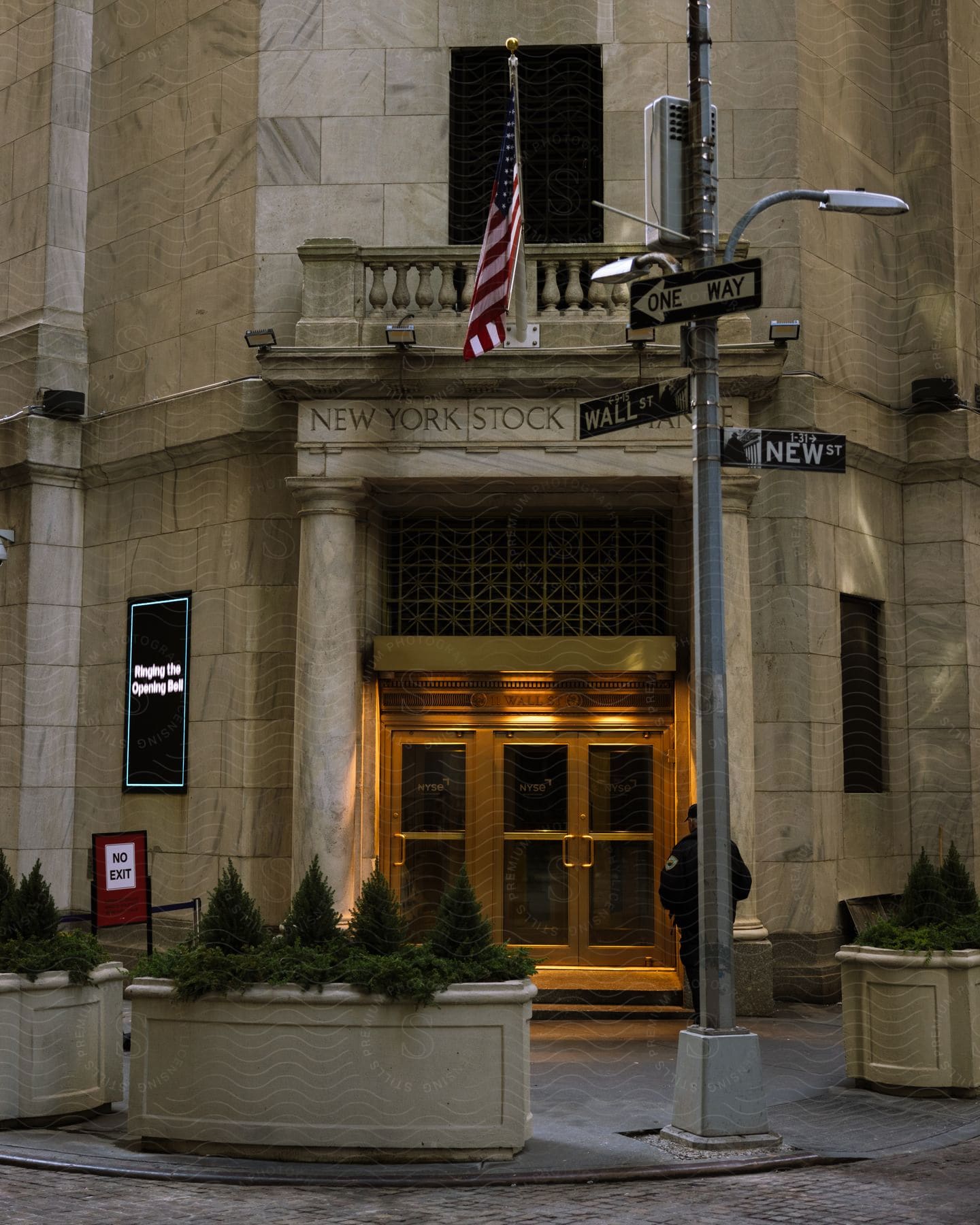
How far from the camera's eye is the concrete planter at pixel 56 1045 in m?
9.15

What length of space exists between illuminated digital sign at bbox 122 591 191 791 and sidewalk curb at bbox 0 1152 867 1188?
23.0ft

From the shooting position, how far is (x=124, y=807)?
15469 mm

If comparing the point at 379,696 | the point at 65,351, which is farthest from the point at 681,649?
the point at 65,351

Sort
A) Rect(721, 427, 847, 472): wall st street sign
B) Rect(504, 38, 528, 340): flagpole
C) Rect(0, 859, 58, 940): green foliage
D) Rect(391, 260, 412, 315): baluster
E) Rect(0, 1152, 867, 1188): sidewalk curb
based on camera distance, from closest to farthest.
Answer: Rect(0, 1152, 867, 1188): sidewalk curb
Rect(721, 427, 847, 472): wall st street sign
Rect(0, 859, 58, 940): green foliage
Rect(504, 38, 528, 340): flagpole
Rect(391, 260, 412, 315): baluster

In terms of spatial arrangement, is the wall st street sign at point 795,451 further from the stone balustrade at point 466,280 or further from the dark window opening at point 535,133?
the dark window opening at point 535,133

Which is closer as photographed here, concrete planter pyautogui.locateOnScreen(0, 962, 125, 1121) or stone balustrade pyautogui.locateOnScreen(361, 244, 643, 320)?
concrete planter pyautogui.locateOnScreen(0, 962, 125, 1121)

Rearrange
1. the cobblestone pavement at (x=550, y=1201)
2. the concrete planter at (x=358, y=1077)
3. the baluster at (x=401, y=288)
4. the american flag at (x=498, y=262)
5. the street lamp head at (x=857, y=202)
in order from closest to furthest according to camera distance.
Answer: the cobblestone pavement at (x=550, y=1201)
the concrete planter at (x=358, y=1077)
the street lamp head at (x=857, y=202)
the american flag at (x=498, y=262)
the baluster at (x=401, y=288)

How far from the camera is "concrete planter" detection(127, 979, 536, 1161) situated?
8.20 m

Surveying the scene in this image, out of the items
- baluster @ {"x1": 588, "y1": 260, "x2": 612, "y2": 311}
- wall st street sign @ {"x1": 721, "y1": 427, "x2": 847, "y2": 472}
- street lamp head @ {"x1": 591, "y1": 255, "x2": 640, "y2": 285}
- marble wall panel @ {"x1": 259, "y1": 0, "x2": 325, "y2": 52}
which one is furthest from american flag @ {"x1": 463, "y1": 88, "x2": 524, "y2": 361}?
wall st street sign @ {"x1": 721, "y1": 427, "x2": 847, "y2": 472}

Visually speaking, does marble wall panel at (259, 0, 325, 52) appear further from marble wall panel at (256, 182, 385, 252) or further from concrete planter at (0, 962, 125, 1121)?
concrete planter at (0, 962, 125, 1121)

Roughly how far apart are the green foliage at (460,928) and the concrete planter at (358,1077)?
0.98ft

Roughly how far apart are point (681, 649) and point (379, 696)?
2929 millimetres

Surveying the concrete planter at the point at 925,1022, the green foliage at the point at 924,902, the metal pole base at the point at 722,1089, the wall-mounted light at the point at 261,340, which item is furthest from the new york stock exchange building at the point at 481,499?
the metal pole base at the point at 722,1089

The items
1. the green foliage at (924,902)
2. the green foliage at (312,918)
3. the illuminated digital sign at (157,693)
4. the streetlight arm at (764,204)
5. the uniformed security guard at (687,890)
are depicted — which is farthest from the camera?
the illuminated digital sign at (157,693)
